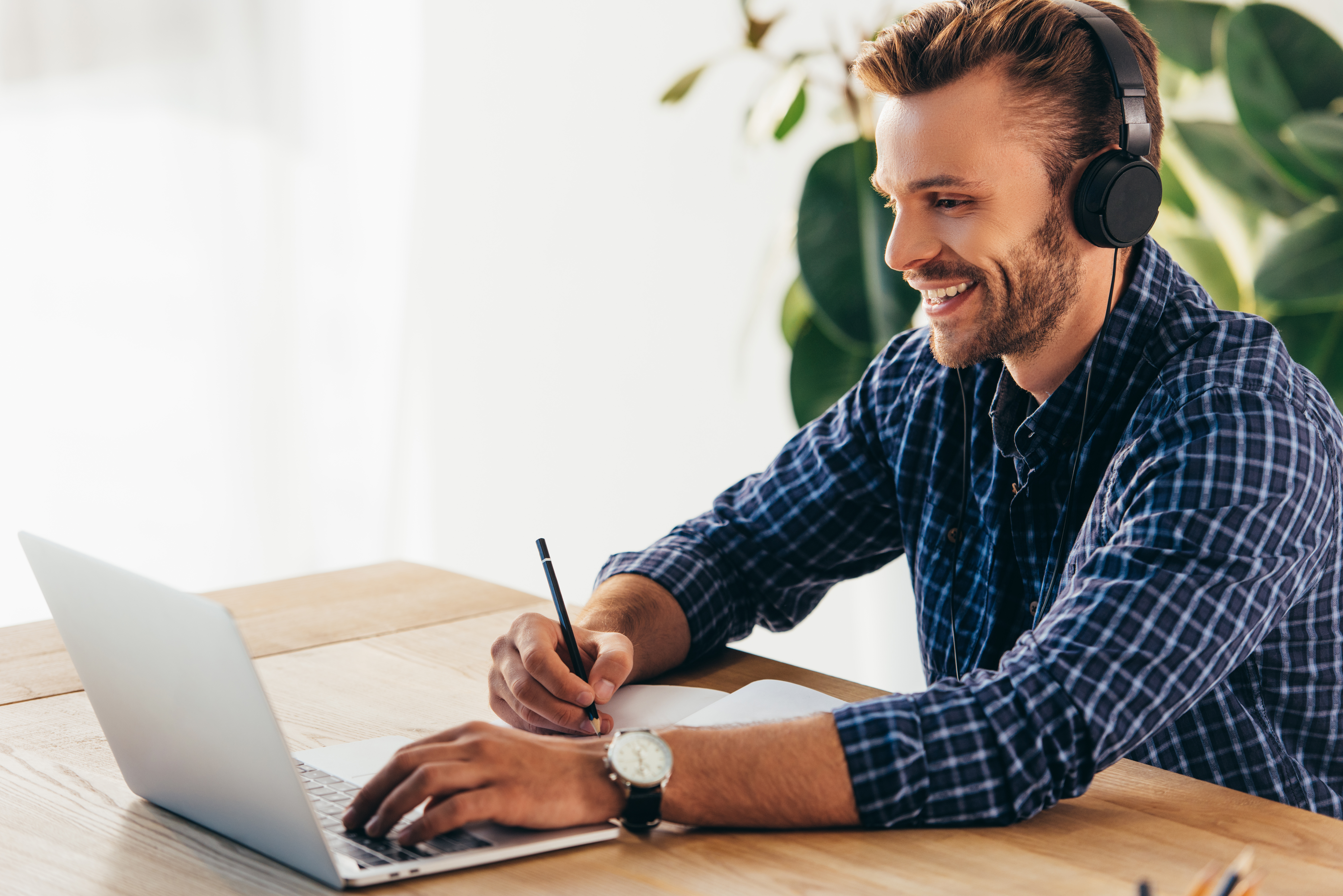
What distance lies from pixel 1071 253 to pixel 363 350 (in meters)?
2.33

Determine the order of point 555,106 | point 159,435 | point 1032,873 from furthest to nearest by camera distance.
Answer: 1. point 555,106
2. point 159,435
3. point 1032,873

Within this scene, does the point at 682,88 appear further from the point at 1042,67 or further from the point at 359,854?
the point at 359,854

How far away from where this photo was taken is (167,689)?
29.9 inches

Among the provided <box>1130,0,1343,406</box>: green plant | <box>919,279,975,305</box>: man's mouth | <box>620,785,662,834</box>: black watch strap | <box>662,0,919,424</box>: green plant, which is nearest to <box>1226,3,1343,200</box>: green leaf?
<box>1130,0,1343,406</box>: green plant

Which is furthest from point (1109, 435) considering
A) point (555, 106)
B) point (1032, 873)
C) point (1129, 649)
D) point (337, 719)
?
point (555, 106)

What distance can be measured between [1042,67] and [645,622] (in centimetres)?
61

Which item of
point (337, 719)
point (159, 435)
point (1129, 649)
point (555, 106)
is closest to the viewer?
point (1129, 649)

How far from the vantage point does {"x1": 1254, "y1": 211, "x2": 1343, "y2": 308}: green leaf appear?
1801 mm

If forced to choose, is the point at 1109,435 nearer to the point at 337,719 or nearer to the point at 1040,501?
the point at 1040,501

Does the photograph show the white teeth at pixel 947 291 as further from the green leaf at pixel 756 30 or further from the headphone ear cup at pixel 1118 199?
the green leaf at pixel 756 30

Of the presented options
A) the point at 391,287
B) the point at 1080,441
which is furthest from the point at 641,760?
the point at 391,287

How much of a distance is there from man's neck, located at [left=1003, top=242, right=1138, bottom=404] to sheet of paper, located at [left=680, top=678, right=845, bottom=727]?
35 cm

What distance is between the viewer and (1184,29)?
191 cm

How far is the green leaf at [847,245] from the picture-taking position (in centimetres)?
201
